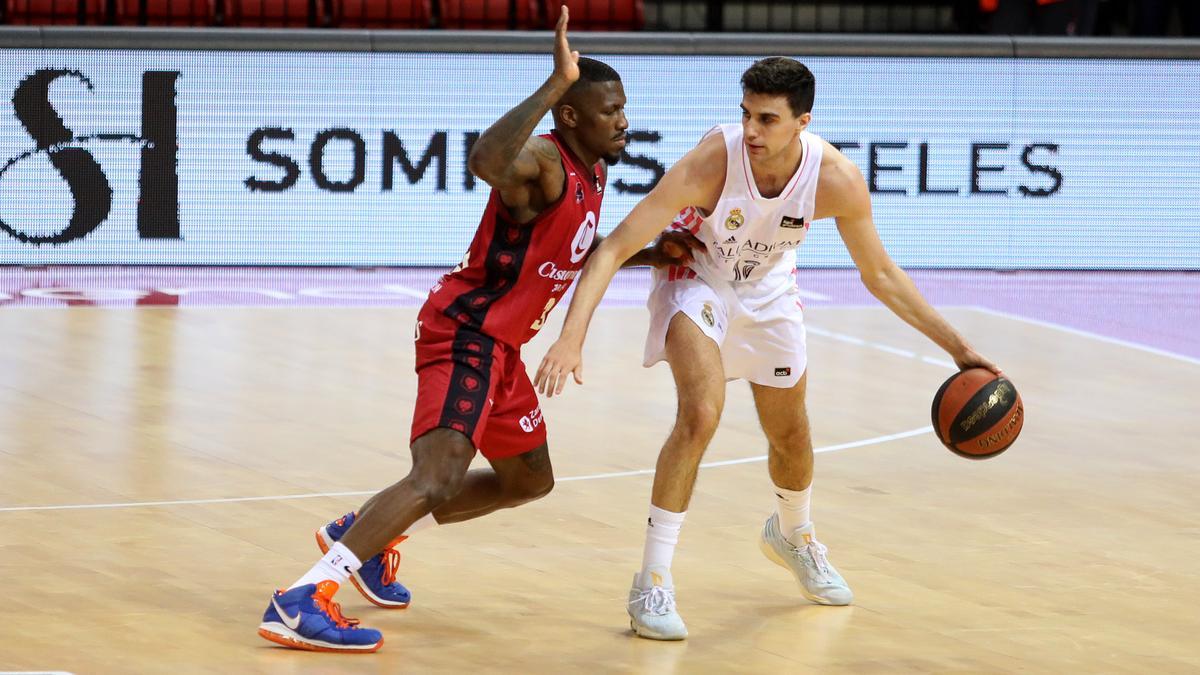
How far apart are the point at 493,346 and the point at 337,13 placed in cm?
948

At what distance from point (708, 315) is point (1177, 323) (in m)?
7.22

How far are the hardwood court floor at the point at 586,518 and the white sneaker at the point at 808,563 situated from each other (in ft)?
0.25

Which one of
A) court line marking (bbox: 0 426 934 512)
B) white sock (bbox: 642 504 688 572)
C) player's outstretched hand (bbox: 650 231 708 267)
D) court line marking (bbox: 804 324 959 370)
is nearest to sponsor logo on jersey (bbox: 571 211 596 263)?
player's outstretched hand (bbox: 650 231 708 267)

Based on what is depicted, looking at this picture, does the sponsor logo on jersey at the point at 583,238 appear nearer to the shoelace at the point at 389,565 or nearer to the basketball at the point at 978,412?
the shoelace at the point at 389,565

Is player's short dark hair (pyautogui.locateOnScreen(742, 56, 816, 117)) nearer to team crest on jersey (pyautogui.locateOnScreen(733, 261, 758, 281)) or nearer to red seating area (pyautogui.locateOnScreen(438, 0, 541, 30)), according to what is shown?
team crest on jersey (pyautogui.locateOnScreen(733, 261, 758, 281))

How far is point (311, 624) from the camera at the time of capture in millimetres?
4613

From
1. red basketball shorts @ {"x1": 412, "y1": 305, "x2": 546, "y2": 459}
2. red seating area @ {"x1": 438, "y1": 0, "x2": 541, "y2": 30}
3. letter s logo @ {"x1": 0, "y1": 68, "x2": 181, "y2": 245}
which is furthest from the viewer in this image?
red seating area @ {"x1": 438, "y1": 0, "x2": 541, "y2": 30}

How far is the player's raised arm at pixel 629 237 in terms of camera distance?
470 centimetres

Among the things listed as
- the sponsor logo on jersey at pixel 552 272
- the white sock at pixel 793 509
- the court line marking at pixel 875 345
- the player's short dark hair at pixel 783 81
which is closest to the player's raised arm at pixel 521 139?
the sponsor logo on jersey at pixel 552 272

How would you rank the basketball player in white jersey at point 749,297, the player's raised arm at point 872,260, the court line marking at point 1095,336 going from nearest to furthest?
the basketball player in white jersey at point 749,297
the player's raised arm at point 872,260
the court line marking at point 1095,336

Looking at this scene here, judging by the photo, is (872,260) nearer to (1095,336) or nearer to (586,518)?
(586,518)

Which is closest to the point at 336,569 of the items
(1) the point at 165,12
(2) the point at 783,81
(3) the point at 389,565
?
(3) the point at 389,565

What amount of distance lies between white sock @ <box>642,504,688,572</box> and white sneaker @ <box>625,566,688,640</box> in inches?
0.9

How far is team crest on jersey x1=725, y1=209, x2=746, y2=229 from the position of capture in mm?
5156
